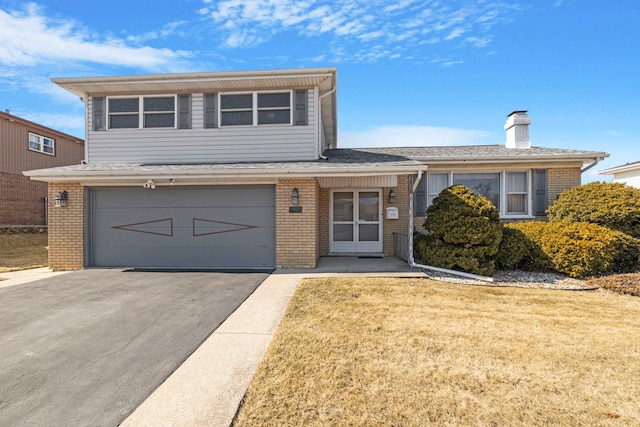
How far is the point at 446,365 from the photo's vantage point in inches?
140

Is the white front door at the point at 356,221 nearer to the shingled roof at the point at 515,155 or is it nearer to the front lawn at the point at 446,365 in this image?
the shingled roof at the point at 515,155

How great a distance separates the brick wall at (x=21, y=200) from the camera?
1727 centimetres

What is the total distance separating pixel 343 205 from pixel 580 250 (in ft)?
21.3

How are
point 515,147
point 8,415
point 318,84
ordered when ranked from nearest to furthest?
point 8,415
point 318,84
point 515,147

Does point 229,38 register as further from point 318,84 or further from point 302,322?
point 302,322

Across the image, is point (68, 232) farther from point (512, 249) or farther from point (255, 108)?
point (512, 249)

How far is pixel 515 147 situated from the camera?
12750 millimetres

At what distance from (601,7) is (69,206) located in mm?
15333

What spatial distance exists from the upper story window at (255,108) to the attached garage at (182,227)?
2.35m

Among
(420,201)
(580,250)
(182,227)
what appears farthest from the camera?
(420,201)

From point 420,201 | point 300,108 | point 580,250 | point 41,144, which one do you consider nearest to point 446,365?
point 580,250

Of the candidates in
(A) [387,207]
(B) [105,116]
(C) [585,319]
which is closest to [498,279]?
(C) [585,319]

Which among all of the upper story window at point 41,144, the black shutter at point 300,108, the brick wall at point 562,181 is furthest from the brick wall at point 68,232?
the brick wall at point 562,181

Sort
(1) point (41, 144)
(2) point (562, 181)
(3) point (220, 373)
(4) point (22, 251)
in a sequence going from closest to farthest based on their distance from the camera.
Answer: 1. (3) point (220, 373)
2. (2) point (562, 181)
3. (4) point (22, 251)
4. (1) point (41, 144)
